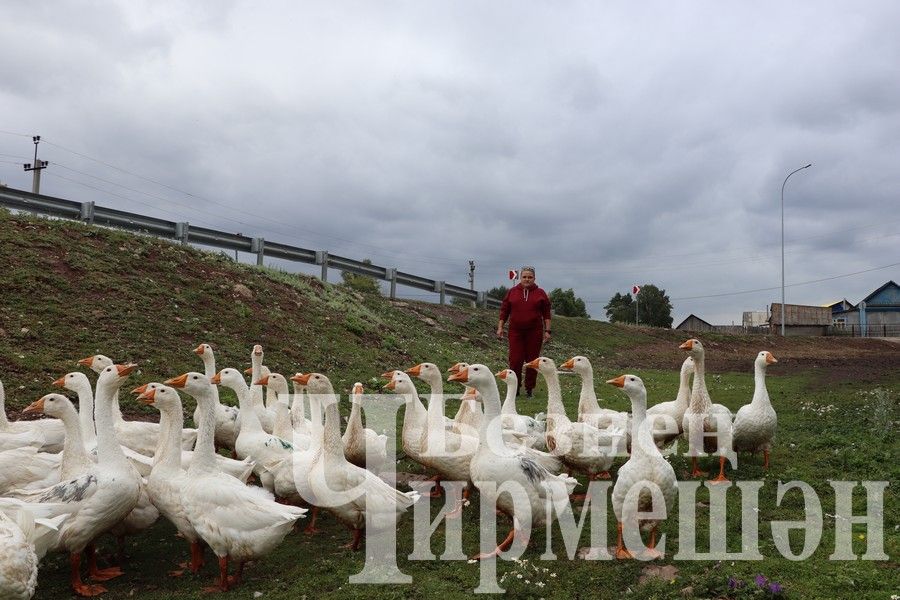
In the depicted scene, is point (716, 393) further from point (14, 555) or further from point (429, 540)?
Result: point (14, 555)

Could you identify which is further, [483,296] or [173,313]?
[483,296]

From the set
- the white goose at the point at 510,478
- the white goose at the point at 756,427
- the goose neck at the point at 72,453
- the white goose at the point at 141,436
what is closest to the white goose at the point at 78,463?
the goose neck at the point at 72,453

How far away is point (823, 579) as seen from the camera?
5.02 metres

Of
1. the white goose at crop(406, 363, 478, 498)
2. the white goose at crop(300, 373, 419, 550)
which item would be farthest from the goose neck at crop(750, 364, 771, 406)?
the white goose at crop(300, 373, 419, 550)

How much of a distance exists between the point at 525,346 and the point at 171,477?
808 centimetres

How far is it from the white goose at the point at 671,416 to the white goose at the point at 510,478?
2.72m

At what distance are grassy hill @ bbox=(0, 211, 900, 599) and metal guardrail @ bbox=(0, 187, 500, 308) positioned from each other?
4.77 ft

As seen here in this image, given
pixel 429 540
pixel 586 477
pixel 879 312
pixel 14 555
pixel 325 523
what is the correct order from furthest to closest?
pixel 879 312, pixel 586 477, pixel 325 523, pixel 429 540, pixel 14 555

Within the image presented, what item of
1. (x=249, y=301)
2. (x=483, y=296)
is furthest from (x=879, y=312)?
(x=249, y=301)

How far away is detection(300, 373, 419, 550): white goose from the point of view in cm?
604

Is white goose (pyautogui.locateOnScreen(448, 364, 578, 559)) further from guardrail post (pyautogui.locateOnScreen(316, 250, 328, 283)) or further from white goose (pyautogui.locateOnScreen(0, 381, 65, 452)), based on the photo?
guardrail post (pyautogui.locateOnScreen(316, 250, 328, 283))

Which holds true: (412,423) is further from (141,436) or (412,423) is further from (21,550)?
(21,550)

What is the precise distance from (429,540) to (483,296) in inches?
1043

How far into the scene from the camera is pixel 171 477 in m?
5.75
